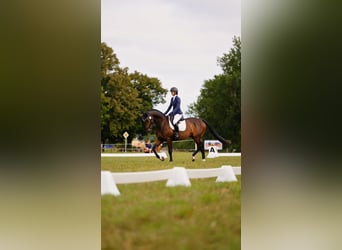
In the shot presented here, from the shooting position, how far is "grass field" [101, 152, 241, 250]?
3434 millimetres

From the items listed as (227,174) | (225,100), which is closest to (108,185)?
(227,174)

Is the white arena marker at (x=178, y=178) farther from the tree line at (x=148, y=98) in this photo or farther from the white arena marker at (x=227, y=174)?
the tree line at (x=148, y=98)

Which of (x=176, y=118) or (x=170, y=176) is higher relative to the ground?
(x=176, y=118)

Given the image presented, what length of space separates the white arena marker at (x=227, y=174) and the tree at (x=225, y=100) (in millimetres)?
194

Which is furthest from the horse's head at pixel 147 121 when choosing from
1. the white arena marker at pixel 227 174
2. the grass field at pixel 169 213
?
the white arena marker at pixel 227 174

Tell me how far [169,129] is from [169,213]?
0.74 metres

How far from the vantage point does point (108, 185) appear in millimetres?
3469

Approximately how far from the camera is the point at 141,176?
11.8 feet

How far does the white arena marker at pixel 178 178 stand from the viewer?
366cm

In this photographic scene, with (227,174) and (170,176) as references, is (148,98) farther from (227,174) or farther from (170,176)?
(227,174)

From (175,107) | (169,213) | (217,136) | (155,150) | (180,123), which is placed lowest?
(169,213)
